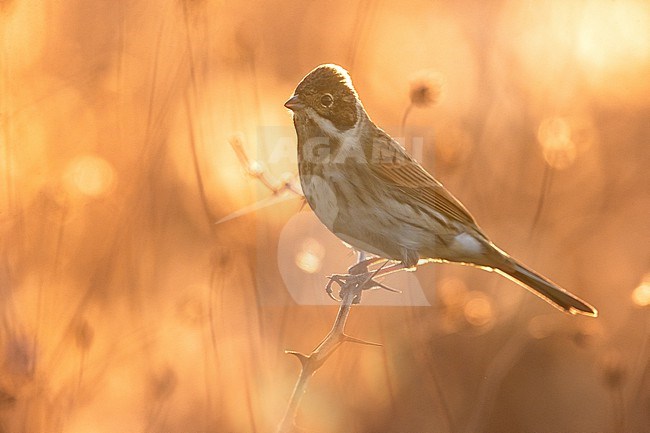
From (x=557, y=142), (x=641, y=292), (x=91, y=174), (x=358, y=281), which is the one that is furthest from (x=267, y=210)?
(x=641, y=292)

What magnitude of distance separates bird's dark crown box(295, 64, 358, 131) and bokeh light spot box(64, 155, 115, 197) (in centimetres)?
43

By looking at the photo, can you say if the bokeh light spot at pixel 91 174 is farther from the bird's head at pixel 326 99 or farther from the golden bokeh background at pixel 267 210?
the bird's head at pixel 326 99

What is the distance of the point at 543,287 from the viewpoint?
1312mm

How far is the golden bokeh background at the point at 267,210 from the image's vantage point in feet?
4.53

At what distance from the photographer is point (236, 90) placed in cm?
139

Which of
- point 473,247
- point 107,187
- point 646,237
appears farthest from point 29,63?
point 646,237

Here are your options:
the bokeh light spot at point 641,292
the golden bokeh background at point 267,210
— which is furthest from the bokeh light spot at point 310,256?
the bokeh light spot at point 641,292

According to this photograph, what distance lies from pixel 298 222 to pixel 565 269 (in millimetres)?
501

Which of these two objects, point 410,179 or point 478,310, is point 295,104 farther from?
point 478,310

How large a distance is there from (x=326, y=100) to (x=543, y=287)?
49 cm

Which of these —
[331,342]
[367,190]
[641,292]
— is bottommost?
[331,342]

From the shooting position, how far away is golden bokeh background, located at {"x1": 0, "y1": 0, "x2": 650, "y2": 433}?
138 centimetres

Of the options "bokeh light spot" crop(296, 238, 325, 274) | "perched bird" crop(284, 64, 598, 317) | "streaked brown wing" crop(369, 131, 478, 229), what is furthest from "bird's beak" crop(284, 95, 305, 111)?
"bokeh light spot" crop(296, 238, 325, 274)

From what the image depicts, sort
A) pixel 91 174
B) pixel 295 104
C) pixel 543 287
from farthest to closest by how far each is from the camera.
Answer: pixel 91 174, pixel 543 287, pixel 295 104
